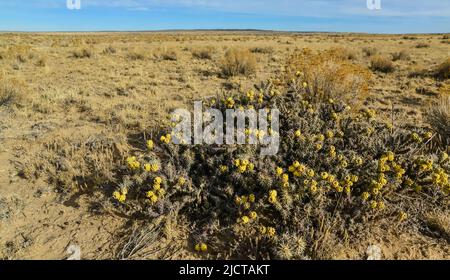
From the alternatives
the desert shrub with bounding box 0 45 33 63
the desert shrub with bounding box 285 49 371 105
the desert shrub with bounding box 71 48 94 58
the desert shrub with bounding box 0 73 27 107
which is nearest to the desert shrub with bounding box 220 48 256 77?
the desert shrub with bounding box 285 49 371 105

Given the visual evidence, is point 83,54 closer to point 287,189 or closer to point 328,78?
point 328,78

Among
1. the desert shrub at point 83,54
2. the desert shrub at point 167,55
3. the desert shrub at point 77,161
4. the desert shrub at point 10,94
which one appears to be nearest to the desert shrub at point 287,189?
the desert shrub at point 77,161

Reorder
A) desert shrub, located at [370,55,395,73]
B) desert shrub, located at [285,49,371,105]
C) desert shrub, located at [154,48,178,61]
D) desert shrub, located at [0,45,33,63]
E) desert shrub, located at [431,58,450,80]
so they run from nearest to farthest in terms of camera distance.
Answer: desert shrub, located at [285,49,371,105]
desert shrub, located at [431,58,450,80]
desert shrub, located at [370,55,395,73]
desert shrub, located at [0,45,33,63]
desert shrub, located at [154,48,178,61]

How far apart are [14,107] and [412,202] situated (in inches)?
270

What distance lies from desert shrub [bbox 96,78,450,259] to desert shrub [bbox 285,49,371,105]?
5.85 feet

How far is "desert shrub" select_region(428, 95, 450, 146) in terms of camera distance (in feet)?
14.9

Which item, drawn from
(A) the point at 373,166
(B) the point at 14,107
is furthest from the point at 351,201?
(B) the point at 14,107

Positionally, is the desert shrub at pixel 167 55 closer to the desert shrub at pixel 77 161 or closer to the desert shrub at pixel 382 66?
the desert shrub at pixel 382 66

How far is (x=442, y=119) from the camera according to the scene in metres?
4.78

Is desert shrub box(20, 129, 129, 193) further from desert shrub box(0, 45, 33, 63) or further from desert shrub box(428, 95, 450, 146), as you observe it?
desert shrub box(0, 45, 33, 63)

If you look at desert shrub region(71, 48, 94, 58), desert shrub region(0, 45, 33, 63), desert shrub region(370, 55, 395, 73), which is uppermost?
desert shrub region(71, 48, 94, 58)

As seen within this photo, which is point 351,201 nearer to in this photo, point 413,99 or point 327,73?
point 327,73
